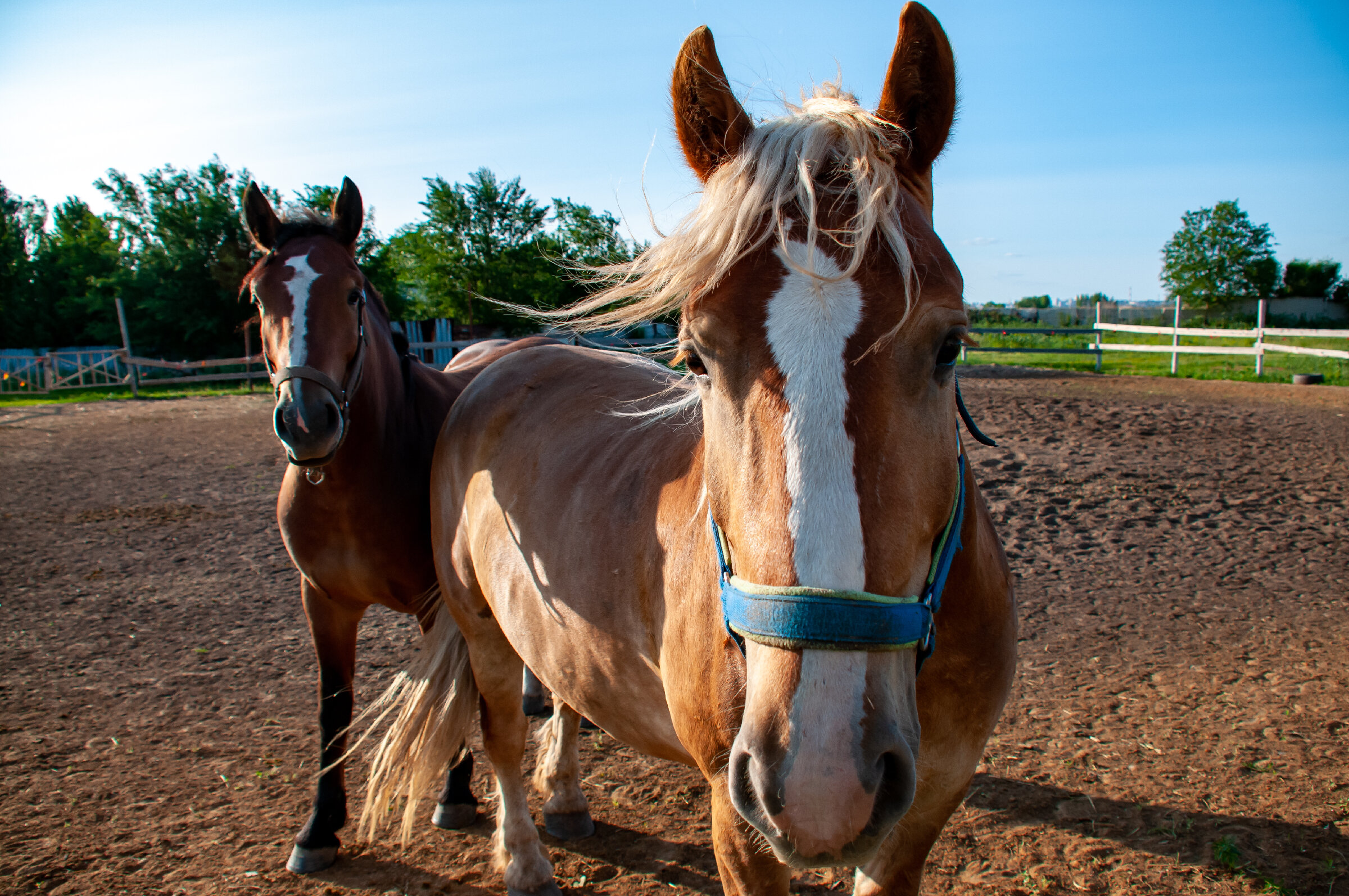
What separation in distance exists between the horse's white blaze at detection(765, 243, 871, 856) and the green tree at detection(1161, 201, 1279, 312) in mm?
53284

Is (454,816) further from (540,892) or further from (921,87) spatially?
(921,87)

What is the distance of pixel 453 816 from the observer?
3.06 m

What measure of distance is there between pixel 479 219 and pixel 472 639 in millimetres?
26687

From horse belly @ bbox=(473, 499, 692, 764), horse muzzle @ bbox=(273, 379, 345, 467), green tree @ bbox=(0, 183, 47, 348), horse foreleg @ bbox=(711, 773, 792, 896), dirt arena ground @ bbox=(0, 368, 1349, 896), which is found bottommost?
dirt arena ground @ bbox=(0, 368, 1349, 896)

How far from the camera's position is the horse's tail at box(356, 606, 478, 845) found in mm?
2854

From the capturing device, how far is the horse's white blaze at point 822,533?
1029 millimetres

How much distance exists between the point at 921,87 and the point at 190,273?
31956 mm

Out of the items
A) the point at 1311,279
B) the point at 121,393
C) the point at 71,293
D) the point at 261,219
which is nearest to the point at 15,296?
the point at 71,293

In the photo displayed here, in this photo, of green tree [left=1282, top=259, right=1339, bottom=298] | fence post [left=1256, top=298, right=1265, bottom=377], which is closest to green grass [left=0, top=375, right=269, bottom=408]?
fence post [left=1256, top=298, right=1265, bottom=377]

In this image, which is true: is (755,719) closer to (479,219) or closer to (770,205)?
(770,205)

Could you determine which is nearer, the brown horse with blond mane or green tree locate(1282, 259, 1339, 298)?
the brown horse with blond mane

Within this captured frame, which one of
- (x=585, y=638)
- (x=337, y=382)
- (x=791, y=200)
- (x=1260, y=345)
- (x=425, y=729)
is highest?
(x=791, y=200)

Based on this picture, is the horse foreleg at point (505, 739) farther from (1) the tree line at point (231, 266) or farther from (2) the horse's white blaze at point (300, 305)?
(1) the tree line at point (231, 266)

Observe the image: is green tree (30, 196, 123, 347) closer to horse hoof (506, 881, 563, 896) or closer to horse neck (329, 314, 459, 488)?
horse neck (329, 314, 459, 488)
